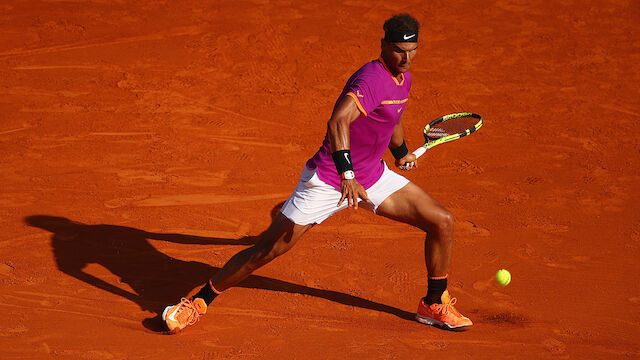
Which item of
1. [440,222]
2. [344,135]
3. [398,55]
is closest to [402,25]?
[398,55]

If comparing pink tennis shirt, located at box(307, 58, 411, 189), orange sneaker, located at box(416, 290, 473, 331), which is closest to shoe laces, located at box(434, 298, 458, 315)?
orange sneaker, located at box(416, 290, 473, 331)

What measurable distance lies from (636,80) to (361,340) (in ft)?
21.9

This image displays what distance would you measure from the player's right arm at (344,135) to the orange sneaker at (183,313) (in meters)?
1.45

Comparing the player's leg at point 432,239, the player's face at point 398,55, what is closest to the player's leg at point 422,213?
the player's leg at point 432,239

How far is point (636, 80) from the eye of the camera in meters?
9.68

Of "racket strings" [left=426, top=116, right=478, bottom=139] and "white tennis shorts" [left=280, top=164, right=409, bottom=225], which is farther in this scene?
"racket strings" [left=426, top=116, right=478, bottom=139]

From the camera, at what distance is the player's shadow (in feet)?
18.1

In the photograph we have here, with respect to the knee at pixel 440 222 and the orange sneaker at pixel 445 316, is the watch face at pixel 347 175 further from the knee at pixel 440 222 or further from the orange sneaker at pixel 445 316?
the orange sneaker at pixel 445 316

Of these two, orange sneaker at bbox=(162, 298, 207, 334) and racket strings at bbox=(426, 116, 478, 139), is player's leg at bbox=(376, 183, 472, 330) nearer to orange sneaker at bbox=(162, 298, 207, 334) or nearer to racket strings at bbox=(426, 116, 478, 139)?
racket strings at bbox=(426, 116, 478, 139)

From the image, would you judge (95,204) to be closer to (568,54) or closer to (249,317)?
(249,317)

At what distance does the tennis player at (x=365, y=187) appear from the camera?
450 cm

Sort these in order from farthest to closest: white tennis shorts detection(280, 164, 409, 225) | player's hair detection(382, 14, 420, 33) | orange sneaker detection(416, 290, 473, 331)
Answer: orange sneaker detection(416, 290, 473, 331) < white tennis shorts detection(280, 164, 409, 225) < player's hair detection(382, 14, 420, 33)

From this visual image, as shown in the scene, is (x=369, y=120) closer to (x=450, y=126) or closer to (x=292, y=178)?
(x=450, y=126)

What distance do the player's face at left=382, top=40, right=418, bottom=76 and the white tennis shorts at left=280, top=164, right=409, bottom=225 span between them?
2.68 ft
